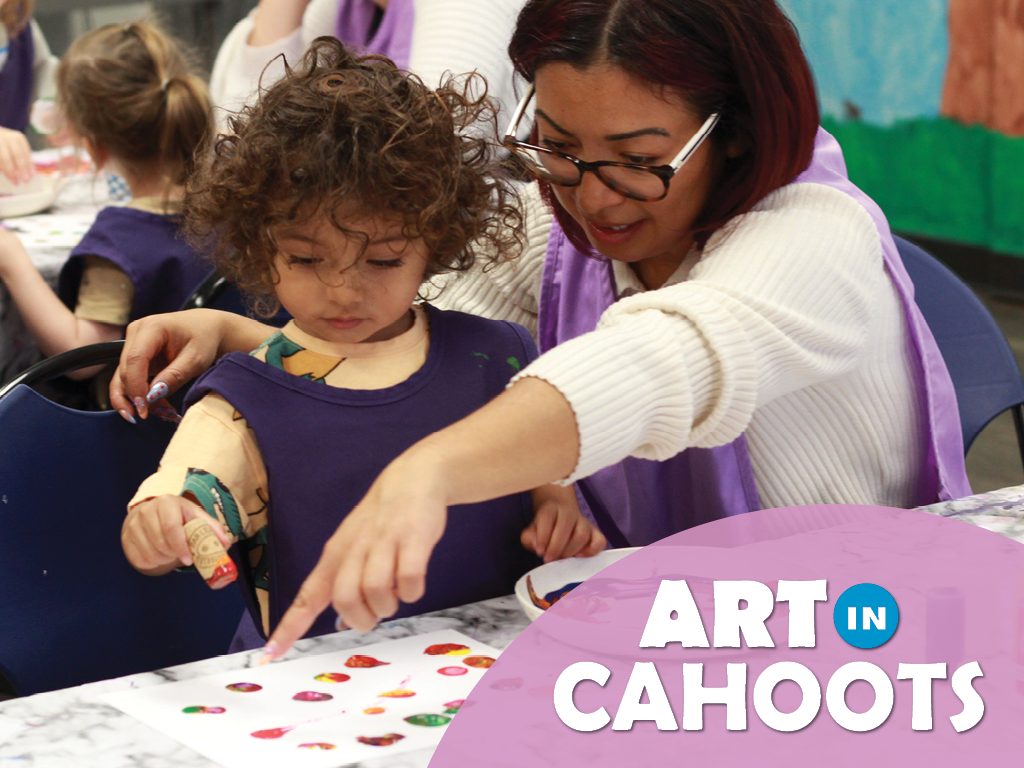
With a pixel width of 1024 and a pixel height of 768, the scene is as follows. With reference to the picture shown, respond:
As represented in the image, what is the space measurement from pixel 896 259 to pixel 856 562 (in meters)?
0.42

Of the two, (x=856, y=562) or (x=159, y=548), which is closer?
(x=159, y=548)

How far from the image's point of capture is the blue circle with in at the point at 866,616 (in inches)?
35.2

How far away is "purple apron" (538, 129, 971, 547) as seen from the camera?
48.6 inches

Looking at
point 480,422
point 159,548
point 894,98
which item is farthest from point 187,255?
point 894,98

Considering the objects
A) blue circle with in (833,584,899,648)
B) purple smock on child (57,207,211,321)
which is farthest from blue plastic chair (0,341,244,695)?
purple smock on child (57,207,211,321)

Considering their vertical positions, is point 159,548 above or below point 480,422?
below

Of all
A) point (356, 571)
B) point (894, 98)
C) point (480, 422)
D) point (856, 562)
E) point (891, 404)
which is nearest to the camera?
point (356, 571)

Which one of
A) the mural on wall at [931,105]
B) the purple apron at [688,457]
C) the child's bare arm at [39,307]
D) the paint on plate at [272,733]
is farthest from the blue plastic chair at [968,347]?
the mural on wall at [931,105]

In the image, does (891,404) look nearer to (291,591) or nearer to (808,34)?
(291,591)

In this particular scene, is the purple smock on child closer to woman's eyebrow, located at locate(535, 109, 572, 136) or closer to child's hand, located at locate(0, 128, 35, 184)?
child's hand, located at locate(0, 128, 35, 184)

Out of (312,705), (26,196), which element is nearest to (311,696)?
(312,705)

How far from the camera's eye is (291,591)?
3.70 feet

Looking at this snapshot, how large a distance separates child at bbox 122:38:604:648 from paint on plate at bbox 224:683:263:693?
19 cm

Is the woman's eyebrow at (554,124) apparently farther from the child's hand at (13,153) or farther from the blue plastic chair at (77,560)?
the child's hand at (13,153)
